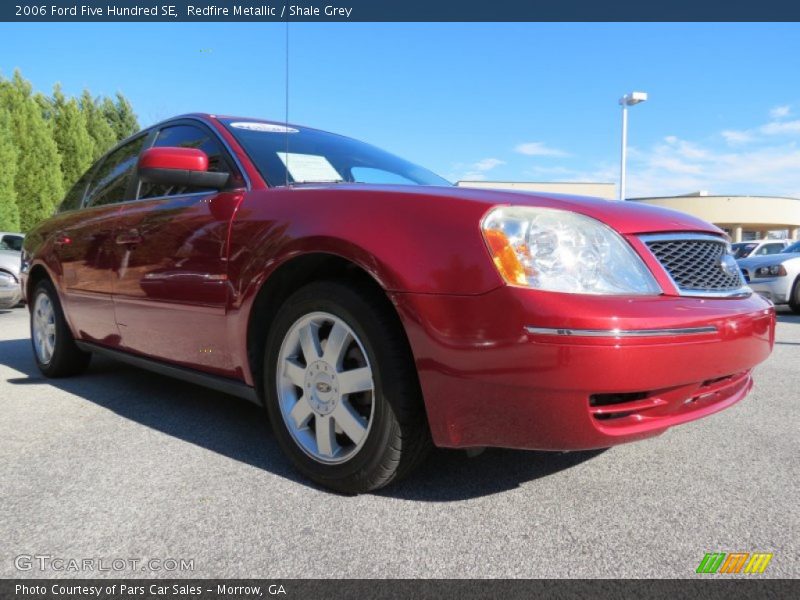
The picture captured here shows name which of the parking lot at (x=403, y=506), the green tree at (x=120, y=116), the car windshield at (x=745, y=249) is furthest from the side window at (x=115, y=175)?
the green tree at (x=120, y=116)

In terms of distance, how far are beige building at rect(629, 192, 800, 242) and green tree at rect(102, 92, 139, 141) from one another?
38.4 metres

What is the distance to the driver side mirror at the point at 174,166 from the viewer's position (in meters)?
2.56

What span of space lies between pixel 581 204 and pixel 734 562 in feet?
3.85

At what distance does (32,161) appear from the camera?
21.2m

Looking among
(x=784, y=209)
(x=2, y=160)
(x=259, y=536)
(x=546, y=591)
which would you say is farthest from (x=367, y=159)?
(x=784, y=209)

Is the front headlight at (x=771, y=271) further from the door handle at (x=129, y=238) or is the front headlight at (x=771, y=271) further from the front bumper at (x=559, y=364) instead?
the door handle at (x=129, y=238)

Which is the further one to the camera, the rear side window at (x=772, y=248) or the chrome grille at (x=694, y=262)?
the rear side window at (x=772, y=248)

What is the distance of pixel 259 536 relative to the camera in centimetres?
189

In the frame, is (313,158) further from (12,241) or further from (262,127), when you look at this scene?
(12,241)

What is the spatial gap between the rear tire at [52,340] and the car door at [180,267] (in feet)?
3.29

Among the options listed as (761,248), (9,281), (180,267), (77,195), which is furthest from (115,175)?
(761,248)

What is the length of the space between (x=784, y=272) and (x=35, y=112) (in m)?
23.5

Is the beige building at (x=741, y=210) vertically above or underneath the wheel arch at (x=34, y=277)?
above

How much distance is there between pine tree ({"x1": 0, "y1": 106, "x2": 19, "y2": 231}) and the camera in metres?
18.2
